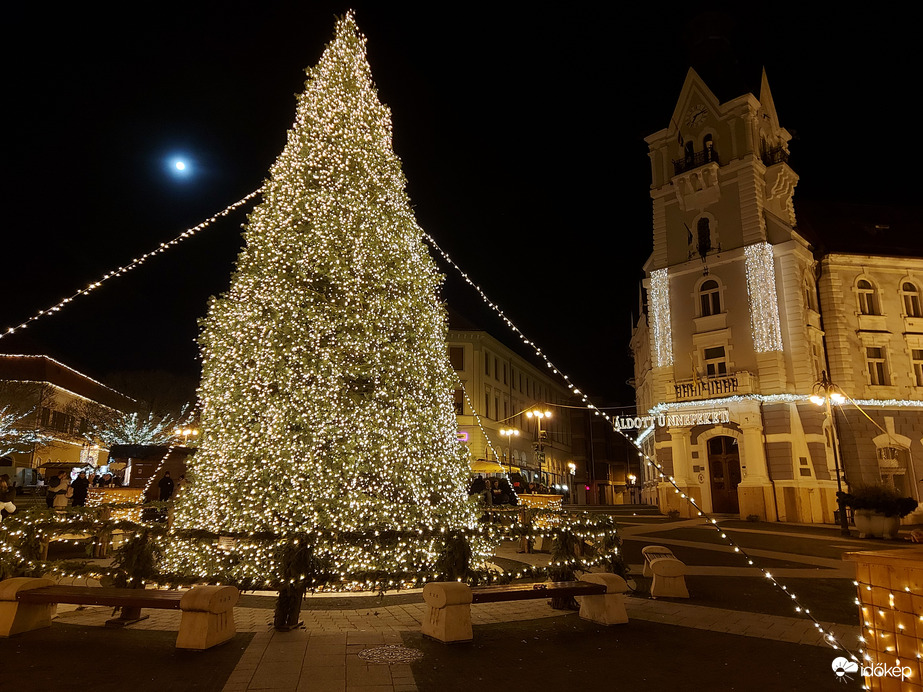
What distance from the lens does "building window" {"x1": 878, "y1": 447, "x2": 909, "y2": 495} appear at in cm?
2650

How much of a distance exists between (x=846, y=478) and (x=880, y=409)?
398 cm

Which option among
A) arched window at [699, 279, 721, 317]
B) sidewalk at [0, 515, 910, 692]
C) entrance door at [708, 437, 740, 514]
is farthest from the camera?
arched window at [699, 279, 721, 317]

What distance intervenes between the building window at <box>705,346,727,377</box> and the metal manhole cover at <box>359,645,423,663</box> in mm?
24122

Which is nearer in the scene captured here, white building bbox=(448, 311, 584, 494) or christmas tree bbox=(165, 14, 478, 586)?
christmas tree bbox=(165, 14, 478, 586)

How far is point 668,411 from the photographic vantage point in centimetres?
2725

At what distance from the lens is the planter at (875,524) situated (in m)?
16.9

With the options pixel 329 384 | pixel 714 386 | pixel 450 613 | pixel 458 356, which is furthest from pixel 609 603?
pixel 458 356

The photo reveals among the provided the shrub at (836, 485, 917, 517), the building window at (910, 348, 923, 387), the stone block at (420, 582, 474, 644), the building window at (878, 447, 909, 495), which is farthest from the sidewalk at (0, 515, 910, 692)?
the building window at (910, 348, 923, 387)

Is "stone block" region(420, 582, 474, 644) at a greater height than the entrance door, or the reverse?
the entrance door

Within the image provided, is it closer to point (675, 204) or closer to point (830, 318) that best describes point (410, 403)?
point (675, 204)

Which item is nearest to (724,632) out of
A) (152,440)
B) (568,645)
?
(568,645)

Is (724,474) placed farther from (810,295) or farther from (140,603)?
(140,603)

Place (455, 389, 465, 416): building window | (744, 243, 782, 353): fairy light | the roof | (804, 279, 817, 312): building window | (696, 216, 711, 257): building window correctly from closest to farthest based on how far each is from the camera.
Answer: (744, 243, 782, 353): fairy light
(804, 279, 817, 312): building window
(696, 216, 711, 257): building window
the roof
(455, 389, 465, 416): building window

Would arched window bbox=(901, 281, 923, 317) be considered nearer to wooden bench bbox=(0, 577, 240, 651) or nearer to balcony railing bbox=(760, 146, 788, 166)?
balcony railing bbox=(760, 146, 788, 166)
